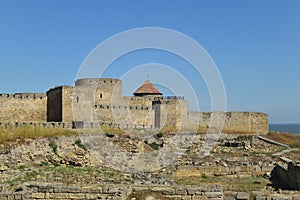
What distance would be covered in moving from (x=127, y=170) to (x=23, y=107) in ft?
45.1

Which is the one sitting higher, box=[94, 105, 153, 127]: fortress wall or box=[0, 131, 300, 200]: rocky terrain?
box=[94, 105, 153, 127]: fortress wall

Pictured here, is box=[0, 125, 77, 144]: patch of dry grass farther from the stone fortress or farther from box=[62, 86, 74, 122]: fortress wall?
box=[62, 86, 74, 122]: fortress wall

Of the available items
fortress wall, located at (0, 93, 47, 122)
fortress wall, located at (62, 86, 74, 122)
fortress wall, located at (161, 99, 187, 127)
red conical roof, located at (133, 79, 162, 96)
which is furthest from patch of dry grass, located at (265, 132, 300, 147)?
fortress wall, located at (0, 93, 47, 122)

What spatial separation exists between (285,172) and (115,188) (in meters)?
6.15

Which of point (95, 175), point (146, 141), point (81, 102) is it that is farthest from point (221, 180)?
point (81, 102)

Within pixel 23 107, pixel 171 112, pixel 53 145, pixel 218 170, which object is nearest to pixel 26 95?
pixel 23 107

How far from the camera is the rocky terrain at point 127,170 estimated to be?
29.8ft

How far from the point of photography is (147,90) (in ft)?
115

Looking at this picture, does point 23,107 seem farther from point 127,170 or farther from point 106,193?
point 106,193

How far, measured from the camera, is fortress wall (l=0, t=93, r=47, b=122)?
25797mm

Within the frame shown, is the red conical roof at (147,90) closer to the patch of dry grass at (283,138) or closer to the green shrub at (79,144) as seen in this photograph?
the patch of dry grass at (283,138)

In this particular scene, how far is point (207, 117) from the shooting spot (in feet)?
118

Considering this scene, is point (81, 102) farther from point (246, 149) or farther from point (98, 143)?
point (246, 149)

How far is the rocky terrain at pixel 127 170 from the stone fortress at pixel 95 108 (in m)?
3.91
